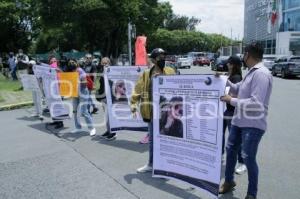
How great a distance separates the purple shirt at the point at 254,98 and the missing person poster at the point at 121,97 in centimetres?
389

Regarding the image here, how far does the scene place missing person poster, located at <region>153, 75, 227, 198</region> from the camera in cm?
495

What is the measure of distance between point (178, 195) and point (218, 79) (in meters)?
1.70

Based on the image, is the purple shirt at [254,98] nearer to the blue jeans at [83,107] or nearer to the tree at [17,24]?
the blue jeans at [83,107]

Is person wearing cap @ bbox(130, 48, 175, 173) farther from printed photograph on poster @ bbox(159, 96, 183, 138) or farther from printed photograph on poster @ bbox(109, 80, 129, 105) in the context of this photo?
printed photograph on poster @ bbox(109, 80, 129, 105)

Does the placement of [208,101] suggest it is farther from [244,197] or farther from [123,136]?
[123,136]

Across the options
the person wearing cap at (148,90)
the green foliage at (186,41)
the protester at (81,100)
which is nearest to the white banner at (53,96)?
the protester at (81,100)

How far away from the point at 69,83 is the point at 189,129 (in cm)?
503

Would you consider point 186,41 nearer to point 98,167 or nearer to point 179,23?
point 179,23

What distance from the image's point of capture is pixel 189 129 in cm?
530

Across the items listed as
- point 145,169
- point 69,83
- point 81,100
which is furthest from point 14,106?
point 145,169

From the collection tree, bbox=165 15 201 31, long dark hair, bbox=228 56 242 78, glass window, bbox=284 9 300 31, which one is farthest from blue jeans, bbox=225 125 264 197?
tree, bbox=165 15 201 31

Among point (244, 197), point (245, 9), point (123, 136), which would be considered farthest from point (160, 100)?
point (245, 9)

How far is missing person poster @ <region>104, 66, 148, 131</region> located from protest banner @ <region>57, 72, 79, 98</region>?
1.11 metres

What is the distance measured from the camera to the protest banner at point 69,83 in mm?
9583
